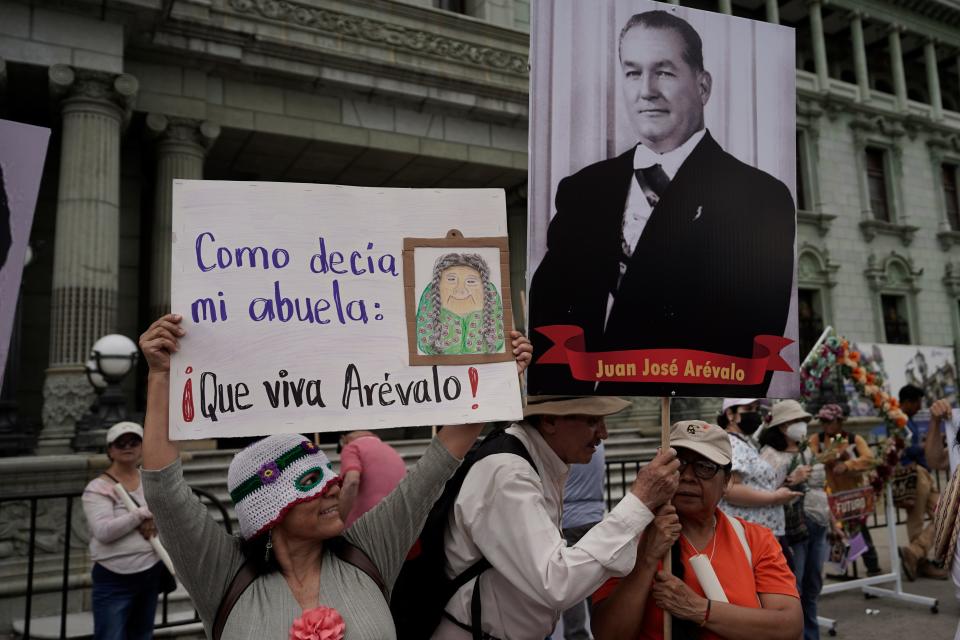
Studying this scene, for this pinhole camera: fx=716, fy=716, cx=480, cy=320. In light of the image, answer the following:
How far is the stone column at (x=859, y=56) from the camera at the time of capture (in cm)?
2411

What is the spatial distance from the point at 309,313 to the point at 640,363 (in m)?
1.19

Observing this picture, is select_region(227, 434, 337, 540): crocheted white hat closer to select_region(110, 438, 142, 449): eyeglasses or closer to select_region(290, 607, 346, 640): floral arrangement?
select_region(290, 607, 346, 640): floral arrangement

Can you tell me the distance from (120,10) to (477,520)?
10928mm

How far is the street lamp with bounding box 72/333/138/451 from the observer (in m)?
7.93

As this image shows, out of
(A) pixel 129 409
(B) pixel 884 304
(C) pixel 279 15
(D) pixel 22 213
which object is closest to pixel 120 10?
(C) pixel 279 15

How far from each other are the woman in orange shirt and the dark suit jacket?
0.26 meters

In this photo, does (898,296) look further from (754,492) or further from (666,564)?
(666,564)

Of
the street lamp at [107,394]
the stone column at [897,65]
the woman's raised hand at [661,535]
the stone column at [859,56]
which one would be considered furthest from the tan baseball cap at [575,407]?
the stone column at [897,65]

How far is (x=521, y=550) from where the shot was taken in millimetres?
2088

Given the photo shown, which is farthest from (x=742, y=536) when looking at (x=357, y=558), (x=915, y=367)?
(x=915, y=367)

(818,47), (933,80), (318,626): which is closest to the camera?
(318,626)

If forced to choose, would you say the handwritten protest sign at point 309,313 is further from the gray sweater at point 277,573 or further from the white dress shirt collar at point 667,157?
the white dress shirt collar at point 667,157

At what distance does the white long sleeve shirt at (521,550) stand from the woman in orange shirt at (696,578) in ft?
0.76

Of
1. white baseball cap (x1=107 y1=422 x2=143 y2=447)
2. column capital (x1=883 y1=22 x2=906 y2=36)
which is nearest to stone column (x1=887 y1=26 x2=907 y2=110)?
column capital (x1=883 y1=22 x2=906 y2=36)
